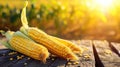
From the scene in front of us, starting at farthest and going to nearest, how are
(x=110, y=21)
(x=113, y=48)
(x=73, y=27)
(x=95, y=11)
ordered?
(x=110, y=21) → (x=73, y=27) → (x=95, y=11) → (x=113, y=48)

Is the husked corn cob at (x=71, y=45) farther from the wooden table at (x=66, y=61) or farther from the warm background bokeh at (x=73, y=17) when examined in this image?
the warm background bokeh at (x=73, y=17)

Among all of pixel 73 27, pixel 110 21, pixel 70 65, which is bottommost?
pixel 70 65

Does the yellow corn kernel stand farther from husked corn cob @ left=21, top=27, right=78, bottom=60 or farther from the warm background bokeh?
the warm background bokeh

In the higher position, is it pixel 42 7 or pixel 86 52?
pixel 42 7

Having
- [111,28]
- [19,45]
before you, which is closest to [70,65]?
[19,45]

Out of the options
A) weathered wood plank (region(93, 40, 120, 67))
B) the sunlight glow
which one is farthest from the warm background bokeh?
weathered wood plank (region(93, 40, 120, 67))

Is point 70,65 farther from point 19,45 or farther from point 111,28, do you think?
point 111,28
